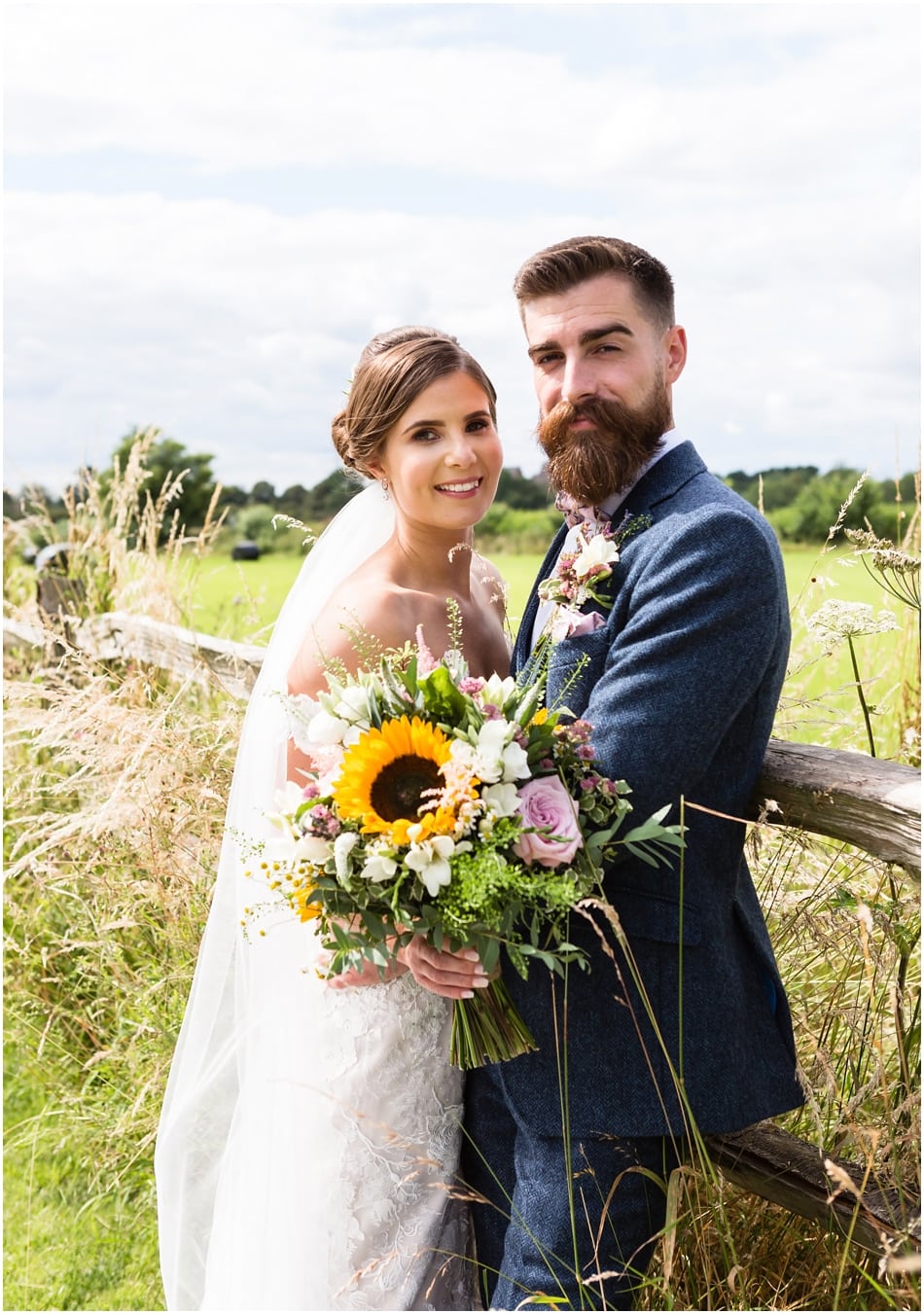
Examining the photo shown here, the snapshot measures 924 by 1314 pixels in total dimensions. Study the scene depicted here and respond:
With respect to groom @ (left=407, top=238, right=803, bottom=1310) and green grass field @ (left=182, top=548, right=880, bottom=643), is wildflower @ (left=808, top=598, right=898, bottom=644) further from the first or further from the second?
groom @ (left=407, top=238, right=803, bottom=1310)

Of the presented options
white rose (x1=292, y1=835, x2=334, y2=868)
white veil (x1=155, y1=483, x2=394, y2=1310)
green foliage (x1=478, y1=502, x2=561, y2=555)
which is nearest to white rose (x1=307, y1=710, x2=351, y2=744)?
white rose (x1=292, y1=835, x2=334, y2=868)

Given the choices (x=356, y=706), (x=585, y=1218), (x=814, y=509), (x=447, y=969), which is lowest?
(x=585, y=1218)

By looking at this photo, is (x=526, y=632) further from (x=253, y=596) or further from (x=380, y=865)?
(x=253, y=596)

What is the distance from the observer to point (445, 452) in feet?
10.3

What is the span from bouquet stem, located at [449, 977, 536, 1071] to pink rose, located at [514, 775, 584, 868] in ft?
1.50

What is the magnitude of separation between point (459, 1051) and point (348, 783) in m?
0.79

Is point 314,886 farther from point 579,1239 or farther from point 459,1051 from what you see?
point 579,1239

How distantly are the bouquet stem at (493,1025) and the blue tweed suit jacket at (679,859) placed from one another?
44mm

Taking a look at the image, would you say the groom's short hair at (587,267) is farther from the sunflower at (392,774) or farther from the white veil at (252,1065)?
the sunflower at (392,774)

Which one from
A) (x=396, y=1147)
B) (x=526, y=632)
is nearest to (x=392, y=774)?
(x=526, y=632)

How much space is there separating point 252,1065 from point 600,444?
5.91 ft

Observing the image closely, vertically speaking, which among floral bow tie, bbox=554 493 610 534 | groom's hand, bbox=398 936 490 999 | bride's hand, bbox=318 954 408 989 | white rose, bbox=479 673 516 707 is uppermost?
floral bow tie, bbox=554 493 610 534

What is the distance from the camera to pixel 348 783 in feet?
7.25

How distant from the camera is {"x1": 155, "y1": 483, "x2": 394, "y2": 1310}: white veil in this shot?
117 inches
